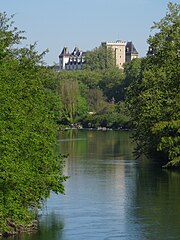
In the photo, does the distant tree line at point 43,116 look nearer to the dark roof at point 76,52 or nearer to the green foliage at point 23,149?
the green foliage at point 23,149

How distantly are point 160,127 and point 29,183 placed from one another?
17.9m

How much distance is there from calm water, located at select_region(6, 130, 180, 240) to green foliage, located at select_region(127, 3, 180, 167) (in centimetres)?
144

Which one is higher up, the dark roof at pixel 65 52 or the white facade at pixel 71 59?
the dark roof at pixel 65 52

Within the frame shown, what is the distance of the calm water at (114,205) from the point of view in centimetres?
2095

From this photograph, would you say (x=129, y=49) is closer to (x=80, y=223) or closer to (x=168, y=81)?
(x=168, y=81)

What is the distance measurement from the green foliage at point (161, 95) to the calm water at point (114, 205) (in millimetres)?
1445

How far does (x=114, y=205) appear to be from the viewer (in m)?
25.5

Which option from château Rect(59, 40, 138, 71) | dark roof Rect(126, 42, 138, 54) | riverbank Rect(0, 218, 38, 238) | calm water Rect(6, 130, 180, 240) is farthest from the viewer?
dark roof Rect(126, 42, 138, 54)

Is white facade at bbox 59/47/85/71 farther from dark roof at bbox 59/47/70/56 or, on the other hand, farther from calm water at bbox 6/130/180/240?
calm water at bbox 6/130/180/240

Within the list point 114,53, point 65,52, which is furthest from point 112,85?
point 65,52

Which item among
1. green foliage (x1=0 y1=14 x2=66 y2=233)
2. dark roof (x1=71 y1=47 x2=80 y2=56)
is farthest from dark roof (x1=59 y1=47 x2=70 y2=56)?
green foliage (x1=0 y1=14 x2=66 y2=233)

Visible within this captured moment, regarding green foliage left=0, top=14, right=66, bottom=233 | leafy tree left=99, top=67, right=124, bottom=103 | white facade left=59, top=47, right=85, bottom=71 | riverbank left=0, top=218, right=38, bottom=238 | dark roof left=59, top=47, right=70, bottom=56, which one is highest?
dark roof left=59, top=47, right=70, bottom=56

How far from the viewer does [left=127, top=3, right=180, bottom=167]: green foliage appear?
121 ft

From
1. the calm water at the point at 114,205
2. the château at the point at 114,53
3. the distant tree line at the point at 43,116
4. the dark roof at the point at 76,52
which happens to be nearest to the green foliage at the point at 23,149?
the distant tree line at the point at 43,116
